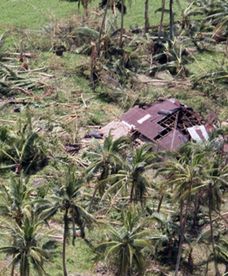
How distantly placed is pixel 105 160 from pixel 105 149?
27.6 inches

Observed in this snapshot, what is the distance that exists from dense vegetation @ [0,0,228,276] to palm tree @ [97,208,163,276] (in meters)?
0.06

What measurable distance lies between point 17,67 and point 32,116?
6888 millimetres

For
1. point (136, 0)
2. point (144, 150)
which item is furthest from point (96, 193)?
point (136, 0)

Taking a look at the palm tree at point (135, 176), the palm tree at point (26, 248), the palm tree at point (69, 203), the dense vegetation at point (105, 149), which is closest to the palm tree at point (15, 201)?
the dense vegetation at point (105, 149)

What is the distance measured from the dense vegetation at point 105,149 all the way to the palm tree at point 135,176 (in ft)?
0.25

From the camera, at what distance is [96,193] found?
1809 inches

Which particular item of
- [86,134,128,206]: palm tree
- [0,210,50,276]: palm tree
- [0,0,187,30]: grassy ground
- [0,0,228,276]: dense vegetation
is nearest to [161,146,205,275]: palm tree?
[0,0,228,276]: dense vegetation

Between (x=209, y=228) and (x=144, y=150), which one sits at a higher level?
(x=144, y=150)

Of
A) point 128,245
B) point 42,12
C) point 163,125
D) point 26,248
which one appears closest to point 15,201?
point 26,248

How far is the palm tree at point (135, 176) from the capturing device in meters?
41.8

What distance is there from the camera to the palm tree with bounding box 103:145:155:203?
4178 centimetres

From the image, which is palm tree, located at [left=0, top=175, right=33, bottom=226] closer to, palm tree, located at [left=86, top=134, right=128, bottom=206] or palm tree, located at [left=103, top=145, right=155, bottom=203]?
palm tree, located at [left=86, top=134, right=128, bottom=206]

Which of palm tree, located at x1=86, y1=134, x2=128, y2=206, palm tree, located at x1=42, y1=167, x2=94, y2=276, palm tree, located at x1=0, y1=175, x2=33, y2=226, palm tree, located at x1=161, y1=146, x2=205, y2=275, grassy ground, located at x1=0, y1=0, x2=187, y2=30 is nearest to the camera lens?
palm tree, located at x1=42, y1=167, x2=94, y2=276

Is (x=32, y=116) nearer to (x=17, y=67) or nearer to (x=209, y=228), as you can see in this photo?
(x=17, y=67)
